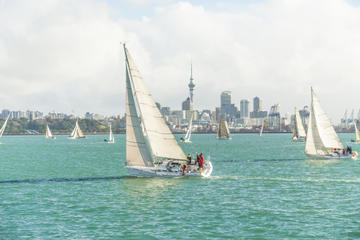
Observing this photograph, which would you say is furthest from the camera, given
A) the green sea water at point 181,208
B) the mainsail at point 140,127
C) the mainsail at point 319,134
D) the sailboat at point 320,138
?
the mainsail at point 319,134

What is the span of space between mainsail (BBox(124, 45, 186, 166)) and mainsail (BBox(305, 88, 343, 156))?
33.6 metres

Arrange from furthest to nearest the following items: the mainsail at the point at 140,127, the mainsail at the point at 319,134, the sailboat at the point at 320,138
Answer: the mainsail at the point at 319,134 < the sailboat at the point at 320,138 < the mainsail at the point at 140,127

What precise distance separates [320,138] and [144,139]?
121 feet

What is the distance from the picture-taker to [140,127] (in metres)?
43.9

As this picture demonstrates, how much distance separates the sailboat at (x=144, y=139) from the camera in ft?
144

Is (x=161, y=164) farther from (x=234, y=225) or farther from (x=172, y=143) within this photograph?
(x=234, y=225)

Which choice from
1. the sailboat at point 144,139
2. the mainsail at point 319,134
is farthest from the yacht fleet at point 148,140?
the mainsail at point 319,134

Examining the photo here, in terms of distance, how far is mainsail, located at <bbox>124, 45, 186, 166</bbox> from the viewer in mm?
43938

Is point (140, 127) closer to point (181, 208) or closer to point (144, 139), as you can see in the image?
point (144, 139)

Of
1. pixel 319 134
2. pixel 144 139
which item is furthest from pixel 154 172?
pixel 319 134

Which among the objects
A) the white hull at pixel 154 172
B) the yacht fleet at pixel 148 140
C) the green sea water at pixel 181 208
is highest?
the yacht fleet at pixel 148 140

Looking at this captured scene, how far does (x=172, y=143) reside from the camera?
150 ft

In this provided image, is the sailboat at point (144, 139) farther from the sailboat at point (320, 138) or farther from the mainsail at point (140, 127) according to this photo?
the sailboat at point (320, 138)

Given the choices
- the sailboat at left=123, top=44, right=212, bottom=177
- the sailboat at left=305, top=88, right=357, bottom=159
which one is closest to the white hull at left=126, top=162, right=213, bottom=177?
the sailboat at left=123, top=44, right=212, bottom=177
